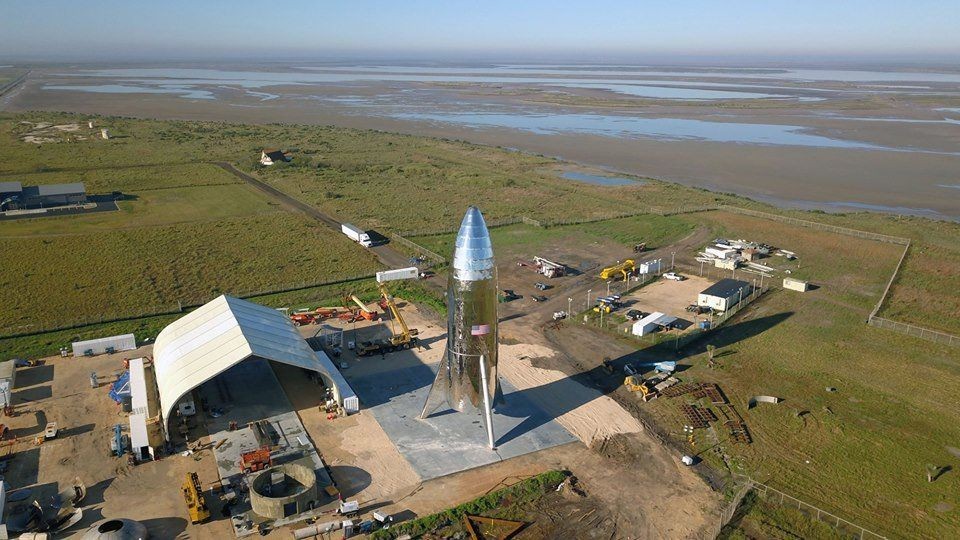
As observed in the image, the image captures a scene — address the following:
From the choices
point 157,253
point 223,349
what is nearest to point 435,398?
point 223,349

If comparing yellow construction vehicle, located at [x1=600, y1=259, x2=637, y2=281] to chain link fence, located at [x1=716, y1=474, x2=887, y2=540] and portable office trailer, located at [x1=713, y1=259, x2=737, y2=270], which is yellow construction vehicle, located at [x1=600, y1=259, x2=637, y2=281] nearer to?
portable office trailer, located at [x1=713, y1=259, x2=737, y2=270]

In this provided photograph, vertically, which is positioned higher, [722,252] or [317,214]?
[722,252]

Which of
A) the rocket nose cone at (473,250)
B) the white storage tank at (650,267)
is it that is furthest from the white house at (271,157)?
the rocket nose cone at (473,250)

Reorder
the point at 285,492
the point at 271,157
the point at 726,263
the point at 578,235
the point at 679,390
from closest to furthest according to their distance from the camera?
the point at 285,492
the point at 679,390
the point at 726,263
the point at 578,235
the point at 271,157

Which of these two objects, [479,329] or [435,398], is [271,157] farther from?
[479,329]

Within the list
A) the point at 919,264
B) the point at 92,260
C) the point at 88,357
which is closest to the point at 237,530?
the point at 88,357
